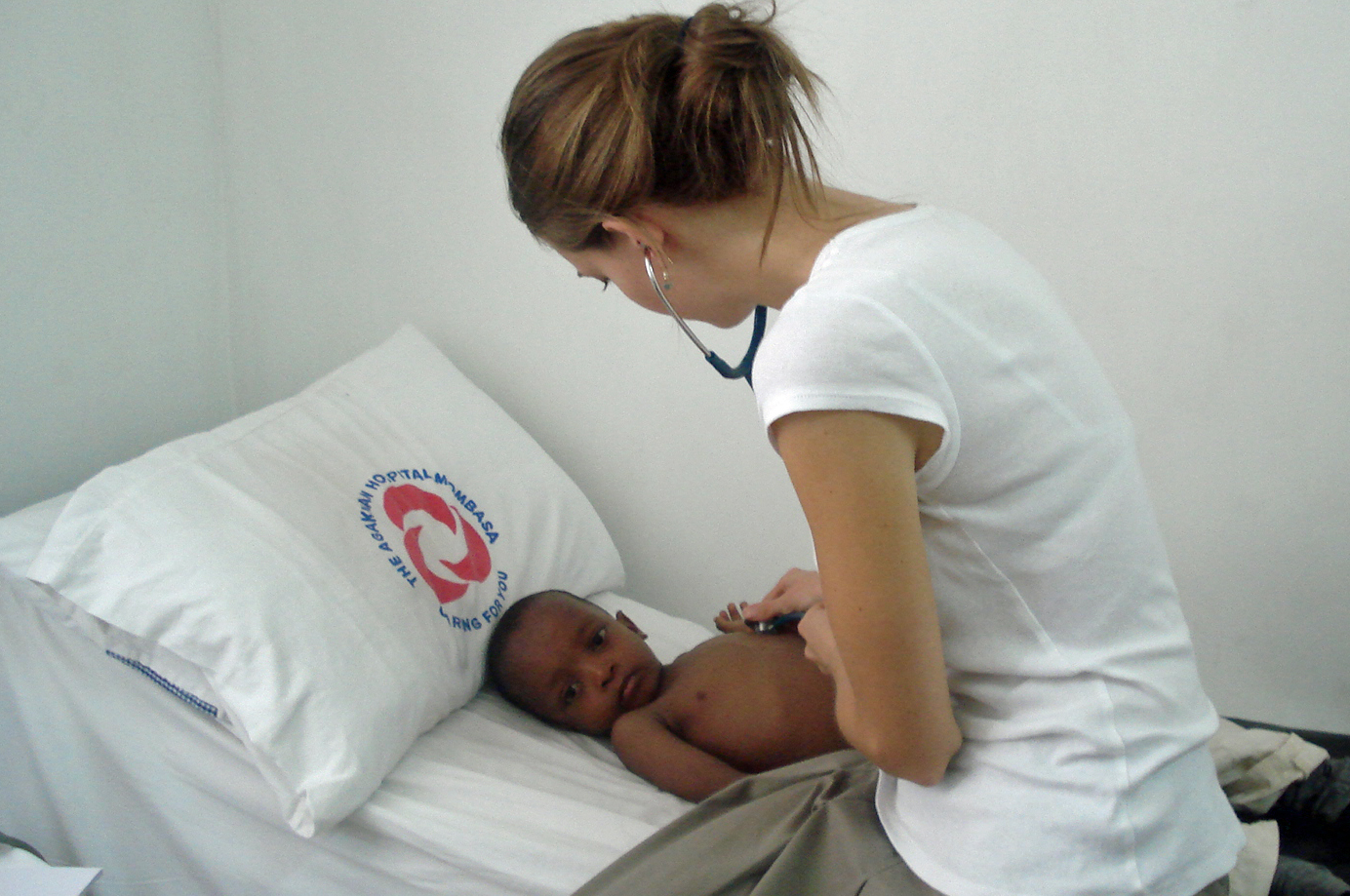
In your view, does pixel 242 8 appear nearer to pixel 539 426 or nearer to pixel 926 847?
pixel 539 426

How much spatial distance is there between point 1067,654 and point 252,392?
5.29 ft

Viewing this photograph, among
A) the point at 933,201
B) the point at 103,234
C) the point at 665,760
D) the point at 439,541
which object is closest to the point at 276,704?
the point at 439,541

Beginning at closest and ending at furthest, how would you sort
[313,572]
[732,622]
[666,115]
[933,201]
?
[666,115] < [313,572] < [732,622] < [933,201]

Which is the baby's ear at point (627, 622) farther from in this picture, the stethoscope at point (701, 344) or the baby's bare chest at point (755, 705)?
the stethoscope at point (701, 344)

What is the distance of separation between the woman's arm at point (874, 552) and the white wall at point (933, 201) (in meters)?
0.96

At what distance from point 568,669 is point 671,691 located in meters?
0.15

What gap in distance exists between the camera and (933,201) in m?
1.41

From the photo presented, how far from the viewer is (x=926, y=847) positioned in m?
0.72

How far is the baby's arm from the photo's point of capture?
1.12 m

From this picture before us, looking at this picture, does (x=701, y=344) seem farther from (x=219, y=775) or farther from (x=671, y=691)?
(x=219, y=775)

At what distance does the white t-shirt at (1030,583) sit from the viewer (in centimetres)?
58

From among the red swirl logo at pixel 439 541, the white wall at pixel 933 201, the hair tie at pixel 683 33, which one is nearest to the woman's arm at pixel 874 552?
the hair tie at pixel 683 33

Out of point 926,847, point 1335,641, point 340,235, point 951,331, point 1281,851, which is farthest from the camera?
point 340,235

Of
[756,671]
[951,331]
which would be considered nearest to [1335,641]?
[756,671]
